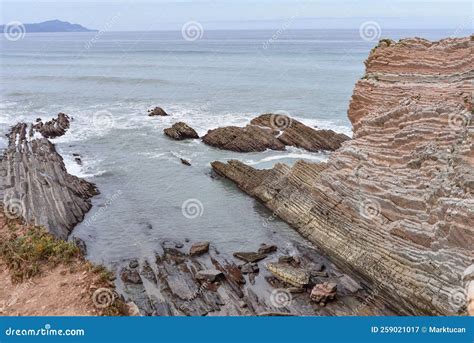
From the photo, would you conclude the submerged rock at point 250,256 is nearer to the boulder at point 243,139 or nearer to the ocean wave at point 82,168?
the ocean wave at point 82,168

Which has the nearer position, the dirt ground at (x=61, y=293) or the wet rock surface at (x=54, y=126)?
the dirt ground at (x=61, y=293)

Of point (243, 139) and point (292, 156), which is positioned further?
point (243, 139)

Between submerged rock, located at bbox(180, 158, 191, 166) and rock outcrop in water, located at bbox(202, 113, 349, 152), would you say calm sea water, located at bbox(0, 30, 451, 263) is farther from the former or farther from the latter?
rock outcrop in water, located at bbox(202, 113, 349, 152)

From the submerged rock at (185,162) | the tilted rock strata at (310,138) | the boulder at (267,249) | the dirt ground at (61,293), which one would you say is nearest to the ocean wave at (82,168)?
the submerged rock at (185,162)

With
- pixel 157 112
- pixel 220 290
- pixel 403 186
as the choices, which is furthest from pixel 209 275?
pixel 157 112

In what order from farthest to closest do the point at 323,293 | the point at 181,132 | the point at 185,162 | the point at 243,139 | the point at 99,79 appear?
the point at 99,79 → the point at 181,132 → the point at 243,139 → the point at 185,162 → the point at 323,293

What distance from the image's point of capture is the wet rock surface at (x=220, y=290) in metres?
23.4

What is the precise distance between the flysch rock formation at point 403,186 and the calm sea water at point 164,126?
3.67 metres

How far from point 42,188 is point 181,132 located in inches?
820

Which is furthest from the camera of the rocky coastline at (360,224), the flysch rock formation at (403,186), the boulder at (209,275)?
the boulder at (209,275)

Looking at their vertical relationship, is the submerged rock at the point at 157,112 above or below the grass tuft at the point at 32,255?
above

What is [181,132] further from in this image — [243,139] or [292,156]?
[292,156]

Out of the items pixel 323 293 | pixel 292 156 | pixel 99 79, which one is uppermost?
pixel 292 156

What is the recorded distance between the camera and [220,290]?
24938mm
